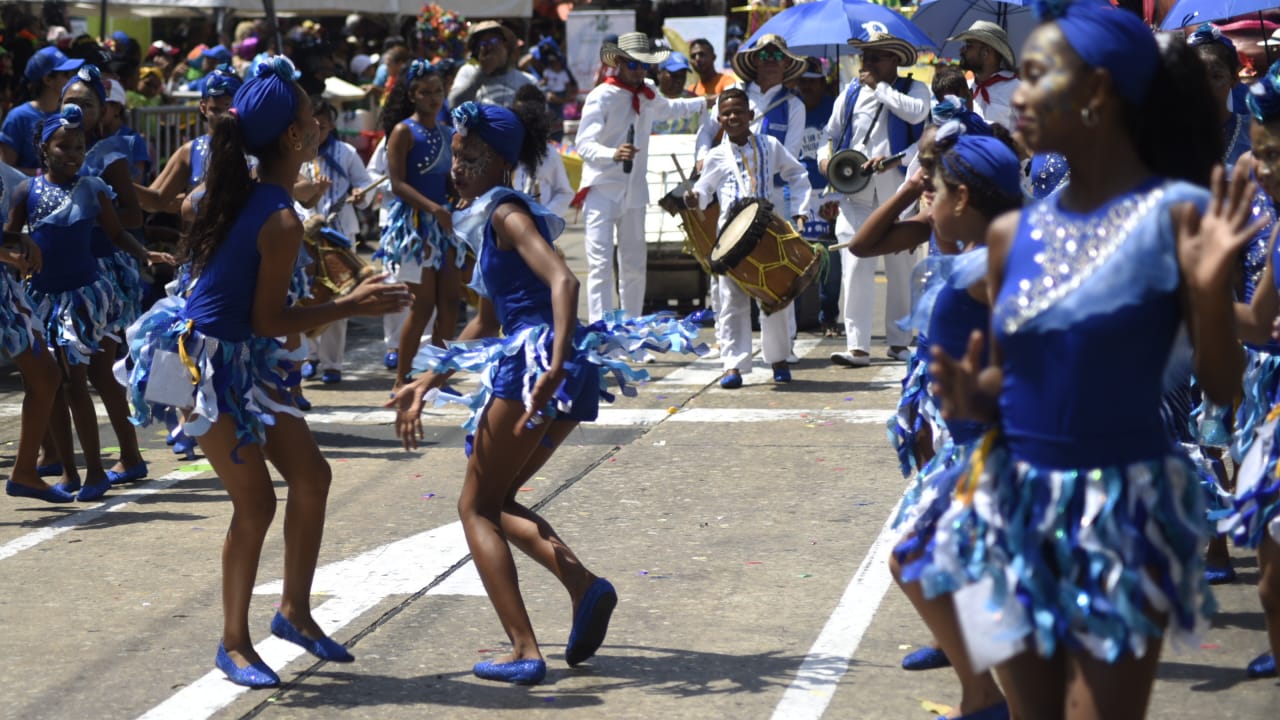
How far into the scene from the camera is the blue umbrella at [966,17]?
13445 millimetres

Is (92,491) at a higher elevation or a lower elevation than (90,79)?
lower

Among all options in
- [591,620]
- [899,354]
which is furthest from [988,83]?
[591,620]

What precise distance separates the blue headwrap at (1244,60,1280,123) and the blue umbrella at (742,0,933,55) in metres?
7.45

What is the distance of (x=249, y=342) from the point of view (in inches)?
212

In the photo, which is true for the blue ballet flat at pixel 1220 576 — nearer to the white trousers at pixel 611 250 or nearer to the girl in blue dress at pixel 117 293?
the girl in blue dress at pixel 117 293

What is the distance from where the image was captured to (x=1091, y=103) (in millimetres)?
3215

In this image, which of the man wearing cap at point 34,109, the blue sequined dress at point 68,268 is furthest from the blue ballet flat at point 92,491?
the man wearing cap at point 34,109

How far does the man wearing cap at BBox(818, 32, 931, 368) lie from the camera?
11602 millimetres

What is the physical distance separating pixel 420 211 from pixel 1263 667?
684 cm

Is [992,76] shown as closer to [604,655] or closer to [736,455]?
[736,455]

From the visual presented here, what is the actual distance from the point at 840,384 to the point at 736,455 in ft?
7.78

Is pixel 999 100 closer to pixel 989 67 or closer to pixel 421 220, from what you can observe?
pixel 989 67

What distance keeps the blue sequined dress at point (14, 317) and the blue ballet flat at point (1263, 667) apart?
5.52 meters

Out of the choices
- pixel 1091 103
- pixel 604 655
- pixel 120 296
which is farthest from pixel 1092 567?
pixel 120 296
